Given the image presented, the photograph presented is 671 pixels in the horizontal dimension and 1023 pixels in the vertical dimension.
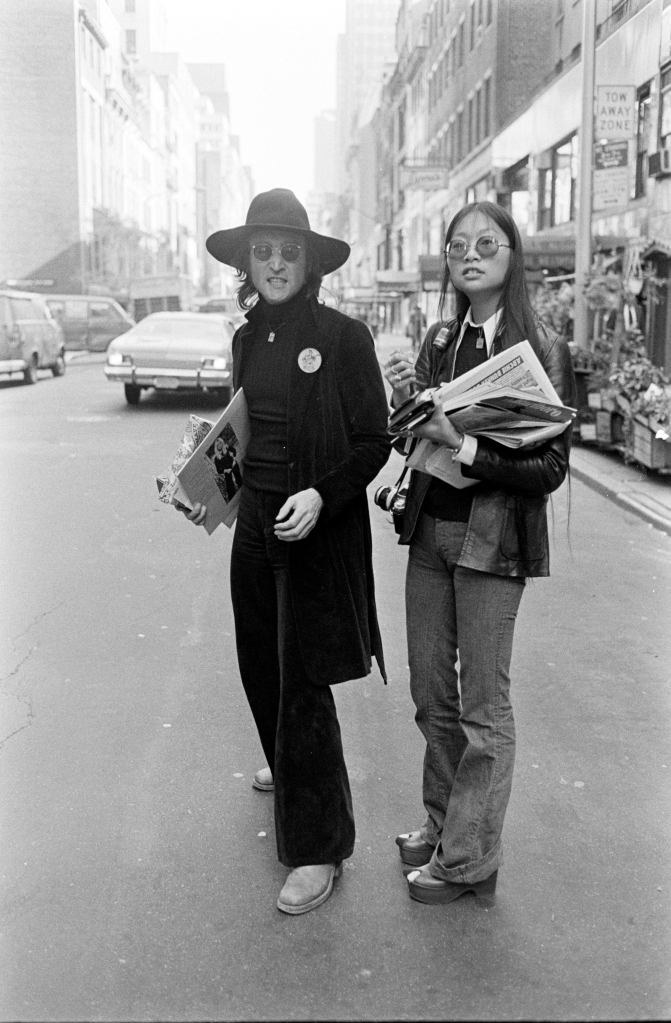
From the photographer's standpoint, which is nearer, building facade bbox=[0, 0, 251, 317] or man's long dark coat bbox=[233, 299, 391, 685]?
man's long dark coat bbox=[233, 299, 391, 685]

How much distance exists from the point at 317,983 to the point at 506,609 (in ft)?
3.53

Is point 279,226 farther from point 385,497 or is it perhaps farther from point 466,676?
point 466,676

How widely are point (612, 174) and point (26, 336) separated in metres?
13.1

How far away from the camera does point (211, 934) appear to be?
9.73 feet

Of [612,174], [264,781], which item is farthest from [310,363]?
[612,174]

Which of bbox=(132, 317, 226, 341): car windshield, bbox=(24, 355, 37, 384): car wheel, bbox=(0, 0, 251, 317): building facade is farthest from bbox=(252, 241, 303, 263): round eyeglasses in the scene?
bbox=(0, 0, 251, 317): building facade

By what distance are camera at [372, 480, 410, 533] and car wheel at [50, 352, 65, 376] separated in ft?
78.1

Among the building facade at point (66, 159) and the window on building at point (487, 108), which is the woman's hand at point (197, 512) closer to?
the window on building at point (487, 108)

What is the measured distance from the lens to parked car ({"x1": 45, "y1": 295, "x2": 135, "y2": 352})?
123ft

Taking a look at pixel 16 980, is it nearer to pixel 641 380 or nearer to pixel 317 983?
pixel 317 983

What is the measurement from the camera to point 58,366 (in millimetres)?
Result: 26703

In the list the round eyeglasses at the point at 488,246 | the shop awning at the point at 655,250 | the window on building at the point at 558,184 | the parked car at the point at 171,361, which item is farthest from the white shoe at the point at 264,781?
the window on building at the point at 558,184

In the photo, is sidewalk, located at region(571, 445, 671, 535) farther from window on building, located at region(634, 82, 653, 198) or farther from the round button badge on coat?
window on building, located at region(634, 82, 653, 198)

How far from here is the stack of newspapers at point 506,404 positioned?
284 centimetres
